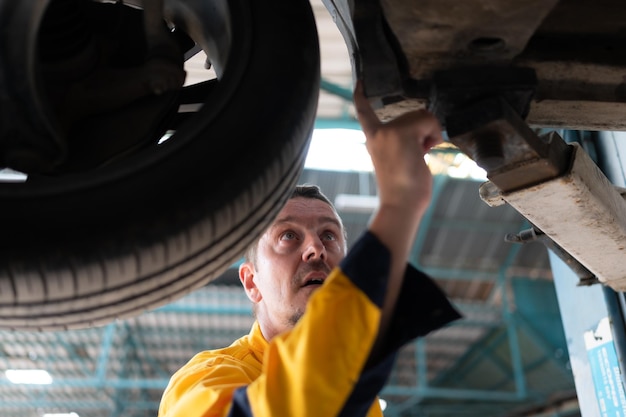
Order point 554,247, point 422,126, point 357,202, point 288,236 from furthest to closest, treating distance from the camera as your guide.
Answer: point 357,202 → point 288,236 → point 554,247 → point 422,126

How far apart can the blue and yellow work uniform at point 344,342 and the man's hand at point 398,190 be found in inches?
0.8

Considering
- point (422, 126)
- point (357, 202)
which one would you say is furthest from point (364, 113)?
point (357, 202)

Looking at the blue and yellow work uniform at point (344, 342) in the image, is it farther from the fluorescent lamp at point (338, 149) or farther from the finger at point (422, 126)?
the fluorescent lamp at point (338, 149)

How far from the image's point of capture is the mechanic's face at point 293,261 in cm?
184

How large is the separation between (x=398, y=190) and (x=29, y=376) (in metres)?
11.4

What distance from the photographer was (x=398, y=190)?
0.99 m

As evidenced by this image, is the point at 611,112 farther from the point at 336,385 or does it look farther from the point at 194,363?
the point at 194,363

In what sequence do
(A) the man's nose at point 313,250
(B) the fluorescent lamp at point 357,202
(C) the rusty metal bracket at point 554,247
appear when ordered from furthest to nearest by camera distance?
(B) the fluorescent lamp at point 357,202
(A) the man's nose at point 313,250
(C) the rusty metal bracket at point 554,247

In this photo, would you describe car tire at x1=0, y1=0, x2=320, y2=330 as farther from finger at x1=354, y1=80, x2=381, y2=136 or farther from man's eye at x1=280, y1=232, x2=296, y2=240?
man's eye at x1=280, y1=232, x2=296, y2=240

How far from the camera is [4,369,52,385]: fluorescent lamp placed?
10766 millimetres

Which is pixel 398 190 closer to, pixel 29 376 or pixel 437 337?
pixel 437 337

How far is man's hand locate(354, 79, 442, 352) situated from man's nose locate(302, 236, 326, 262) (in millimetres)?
864

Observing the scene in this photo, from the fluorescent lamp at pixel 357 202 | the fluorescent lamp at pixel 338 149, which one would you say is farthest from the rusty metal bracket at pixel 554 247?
the fluorescent lamp at pixel 357 202

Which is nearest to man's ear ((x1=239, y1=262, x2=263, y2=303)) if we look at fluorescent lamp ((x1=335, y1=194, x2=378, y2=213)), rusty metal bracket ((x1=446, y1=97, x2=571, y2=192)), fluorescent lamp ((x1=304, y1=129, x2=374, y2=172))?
rusty metal bracket ((x1=446, y1=97, x2=571, y2=192))
